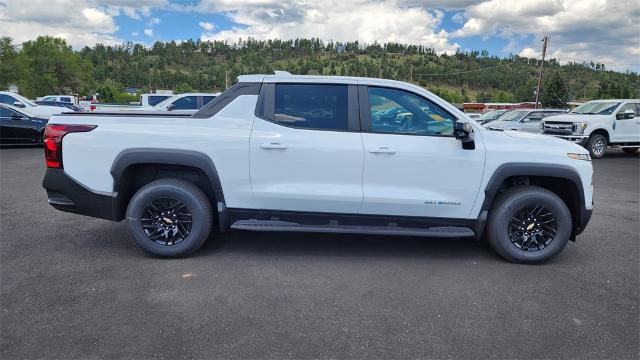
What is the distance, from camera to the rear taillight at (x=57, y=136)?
172 inches

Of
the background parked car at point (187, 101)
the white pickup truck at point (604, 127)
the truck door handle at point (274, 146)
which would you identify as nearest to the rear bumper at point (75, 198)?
the truck door handle at point (274, 146)

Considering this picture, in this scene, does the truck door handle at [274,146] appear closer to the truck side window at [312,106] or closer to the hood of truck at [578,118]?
the truck side window at [312,106]

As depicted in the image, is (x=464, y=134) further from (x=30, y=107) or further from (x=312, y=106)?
(x=30, y=107)

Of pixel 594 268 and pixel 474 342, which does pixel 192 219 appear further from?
pixel 594 268

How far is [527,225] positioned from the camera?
457 centimetres

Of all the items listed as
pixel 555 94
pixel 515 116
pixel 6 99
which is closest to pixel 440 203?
pixel 515 116

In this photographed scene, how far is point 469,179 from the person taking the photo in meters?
4.38

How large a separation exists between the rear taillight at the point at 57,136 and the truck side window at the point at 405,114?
2774 millimetres

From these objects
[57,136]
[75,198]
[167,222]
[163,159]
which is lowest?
[167,222]

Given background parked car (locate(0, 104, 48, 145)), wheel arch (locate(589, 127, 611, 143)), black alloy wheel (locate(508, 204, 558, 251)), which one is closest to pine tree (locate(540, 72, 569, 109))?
wheel arch (locate(589, 127, 611, 143))

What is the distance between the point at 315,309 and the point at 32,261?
2.92m

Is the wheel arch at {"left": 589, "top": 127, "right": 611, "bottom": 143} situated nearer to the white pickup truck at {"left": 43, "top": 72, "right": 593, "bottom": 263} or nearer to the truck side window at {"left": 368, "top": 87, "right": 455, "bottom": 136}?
the white pickup truck at {"left": 43, "top": 72, "right": 593, "bottom": 263}

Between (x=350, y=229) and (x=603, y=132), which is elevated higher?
(x=603, y=132)

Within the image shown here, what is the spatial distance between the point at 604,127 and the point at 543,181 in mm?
11352
